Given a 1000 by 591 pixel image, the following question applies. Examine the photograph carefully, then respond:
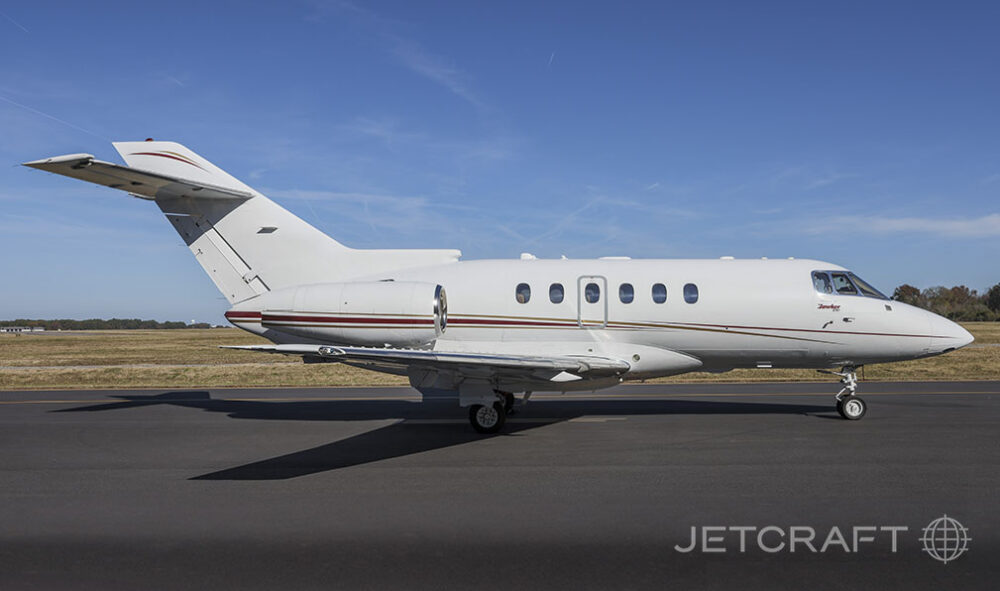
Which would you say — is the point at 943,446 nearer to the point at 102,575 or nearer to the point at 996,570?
the point at 996,570

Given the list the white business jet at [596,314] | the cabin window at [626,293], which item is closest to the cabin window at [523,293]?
the white business jet at [596,314]

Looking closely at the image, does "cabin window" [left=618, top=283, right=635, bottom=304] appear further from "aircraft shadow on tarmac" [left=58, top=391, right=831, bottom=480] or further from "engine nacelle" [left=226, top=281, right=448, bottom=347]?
"engine nacelle" [left=226, top=281, right=448, bottom=347]

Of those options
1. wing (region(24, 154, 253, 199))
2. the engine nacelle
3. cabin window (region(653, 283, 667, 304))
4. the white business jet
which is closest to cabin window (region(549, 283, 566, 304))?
the white business jet

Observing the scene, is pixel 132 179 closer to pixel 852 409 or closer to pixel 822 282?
pixel 822 282

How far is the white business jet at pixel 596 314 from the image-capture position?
12.2 m

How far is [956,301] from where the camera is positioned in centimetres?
9762

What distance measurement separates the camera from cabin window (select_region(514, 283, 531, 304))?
41.5 ft

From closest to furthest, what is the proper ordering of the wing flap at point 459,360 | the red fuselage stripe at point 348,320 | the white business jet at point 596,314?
the wing flap at point 459,360
the red fuselage stripe at point 348,320
the white business jet at point 596,314

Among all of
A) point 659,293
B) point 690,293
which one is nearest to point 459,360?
point 659,293

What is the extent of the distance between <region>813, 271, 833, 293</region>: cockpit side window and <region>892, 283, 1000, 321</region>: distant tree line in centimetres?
4612

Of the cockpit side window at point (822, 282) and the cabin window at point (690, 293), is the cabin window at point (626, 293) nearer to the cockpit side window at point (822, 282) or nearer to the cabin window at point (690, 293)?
the cabin window at point (690, 293)

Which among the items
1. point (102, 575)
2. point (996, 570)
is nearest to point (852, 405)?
point (996, 570)

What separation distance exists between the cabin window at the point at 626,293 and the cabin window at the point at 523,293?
167cm

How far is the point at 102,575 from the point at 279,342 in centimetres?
811
